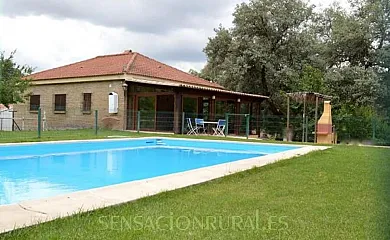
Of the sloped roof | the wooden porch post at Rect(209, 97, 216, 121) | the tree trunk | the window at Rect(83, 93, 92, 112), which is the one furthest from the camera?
the tree trunk

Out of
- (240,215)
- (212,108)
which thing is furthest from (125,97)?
(240,215)

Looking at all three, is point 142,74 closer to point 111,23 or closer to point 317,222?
point 111,23

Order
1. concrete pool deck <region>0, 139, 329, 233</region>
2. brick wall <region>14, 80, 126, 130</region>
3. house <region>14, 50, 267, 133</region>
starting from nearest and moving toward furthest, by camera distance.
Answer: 1. concrete pool deck <region>0, 139, 329, 233</region>
2. house <region>14, 50, 267, 133</region>
3. brick wall <region>14, 80, 126, 130</region>

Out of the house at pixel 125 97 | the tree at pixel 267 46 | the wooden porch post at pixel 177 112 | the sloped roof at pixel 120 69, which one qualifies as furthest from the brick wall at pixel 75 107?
the tree at pixel 267 46

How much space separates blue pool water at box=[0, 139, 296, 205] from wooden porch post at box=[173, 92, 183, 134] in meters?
2.90

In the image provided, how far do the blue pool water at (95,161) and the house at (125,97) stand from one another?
3.67m

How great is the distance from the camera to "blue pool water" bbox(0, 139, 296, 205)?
238 inches

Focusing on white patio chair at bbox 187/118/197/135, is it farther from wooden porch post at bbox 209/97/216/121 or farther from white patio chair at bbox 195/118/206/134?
wooden porch post at bbox 209/97/216/121

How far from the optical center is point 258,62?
66.0 ft

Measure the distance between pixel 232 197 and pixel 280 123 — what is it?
13.7m

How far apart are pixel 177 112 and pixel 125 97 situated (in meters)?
2.34

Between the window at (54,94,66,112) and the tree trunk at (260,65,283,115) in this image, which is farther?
the tree trunk at (260,65,283,115)

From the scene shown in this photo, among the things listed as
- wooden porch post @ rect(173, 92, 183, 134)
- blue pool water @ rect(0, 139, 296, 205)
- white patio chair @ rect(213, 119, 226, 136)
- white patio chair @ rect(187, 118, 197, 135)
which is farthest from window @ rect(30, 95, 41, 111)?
white patio chair @ rect(213, 119, 226, 136)

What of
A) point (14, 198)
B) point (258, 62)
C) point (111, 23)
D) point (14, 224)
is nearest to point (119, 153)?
point (14, 198)
